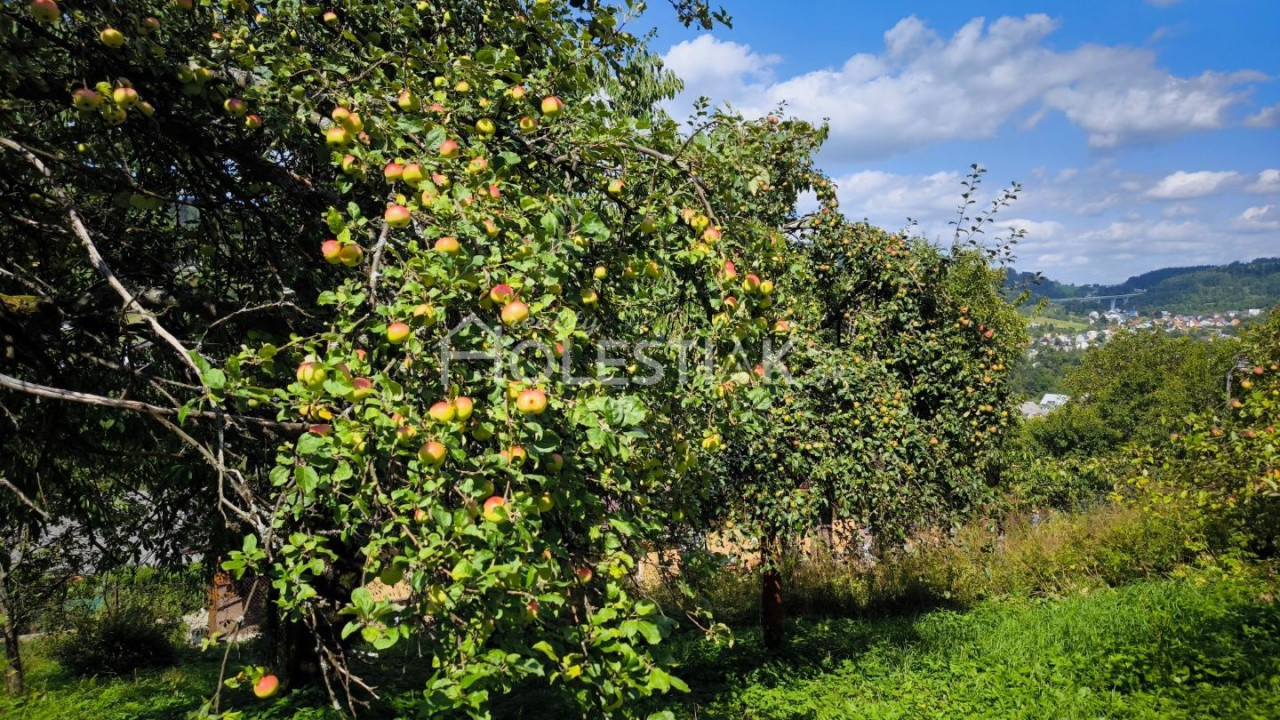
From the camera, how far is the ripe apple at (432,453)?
1.85m

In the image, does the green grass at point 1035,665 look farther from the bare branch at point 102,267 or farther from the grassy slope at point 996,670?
the bare branch at point 102,267

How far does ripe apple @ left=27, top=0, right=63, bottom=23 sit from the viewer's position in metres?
2.31

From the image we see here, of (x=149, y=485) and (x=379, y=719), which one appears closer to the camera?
(x=149, y=485)

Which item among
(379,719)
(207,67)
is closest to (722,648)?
(379,719)

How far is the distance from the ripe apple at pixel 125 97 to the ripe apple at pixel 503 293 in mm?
1562

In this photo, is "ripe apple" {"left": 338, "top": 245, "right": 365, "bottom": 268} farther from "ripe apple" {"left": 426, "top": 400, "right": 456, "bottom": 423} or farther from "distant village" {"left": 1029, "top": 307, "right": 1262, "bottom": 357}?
"distant village" {"left": 1029, "top": 307, "right": 1262, "bottom": 357}

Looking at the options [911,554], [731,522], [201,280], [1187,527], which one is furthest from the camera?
[911,554]

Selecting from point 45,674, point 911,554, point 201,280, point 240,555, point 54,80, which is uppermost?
point 54,80

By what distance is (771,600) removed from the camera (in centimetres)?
725

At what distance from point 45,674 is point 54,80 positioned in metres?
10.8

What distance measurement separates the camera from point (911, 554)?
28.7 ft

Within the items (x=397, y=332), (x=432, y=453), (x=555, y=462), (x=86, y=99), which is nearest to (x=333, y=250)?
(x=397, y=332)

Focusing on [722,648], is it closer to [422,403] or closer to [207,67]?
[422,403]

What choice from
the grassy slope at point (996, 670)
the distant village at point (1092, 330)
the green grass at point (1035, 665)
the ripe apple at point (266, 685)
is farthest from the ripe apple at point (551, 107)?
the distant village at point (1092, 330)
